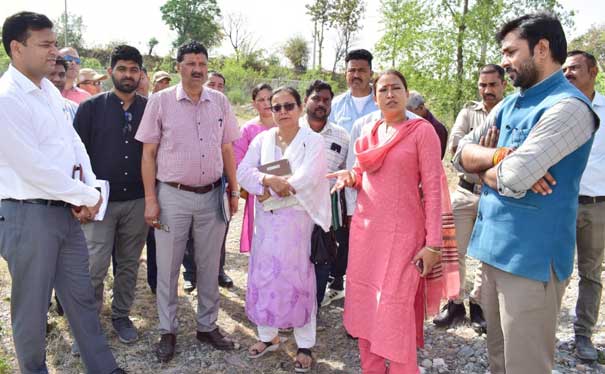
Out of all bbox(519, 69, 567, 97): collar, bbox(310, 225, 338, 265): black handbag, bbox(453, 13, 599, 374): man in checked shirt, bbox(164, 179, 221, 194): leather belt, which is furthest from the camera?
bbox(164, 179, 221, 194): leather belt

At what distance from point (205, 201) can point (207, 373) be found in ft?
3.93

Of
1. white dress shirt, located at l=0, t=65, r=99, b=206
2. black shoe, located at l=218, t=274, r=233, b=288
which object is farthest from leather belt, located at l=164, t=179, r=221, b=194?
black shoe, located at l=218, t=274, r=233, b=288

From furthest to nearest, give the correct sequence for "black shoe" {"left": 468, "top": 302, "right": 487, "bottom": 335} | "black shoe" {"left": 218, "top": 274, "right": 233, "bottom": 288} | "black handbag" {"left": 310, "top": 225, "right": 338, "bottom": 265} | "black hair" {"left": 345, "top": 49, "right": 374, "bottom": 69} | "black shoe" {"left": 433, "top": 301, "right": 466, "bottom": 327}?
"black shoe" {"left": 218, "top": 274, "right": 233, "bottom": 288}, "black hair" {"left": 345, "top": 49, "right": 374, "bottom": 69}, "black shoe" {"left": 433, "top": 301, "right": 466, "bottom": 327}, "black shoe" {"left": 468, "top": 302, "right": 487, "bottom": 335}, "black handbag" {"left": 310, "top": 225, "right": 338, "bottom": 265}

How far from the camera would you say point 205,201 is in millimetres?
3457

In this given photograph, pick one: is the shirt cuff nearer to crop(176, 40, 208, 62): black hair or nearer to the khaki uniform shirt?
the khaki uniform shirt

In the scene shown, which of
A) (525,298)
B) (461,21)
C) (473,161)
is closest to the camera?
(525,298)

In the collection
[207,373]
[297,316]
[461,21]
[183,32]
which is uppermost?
[183,32]

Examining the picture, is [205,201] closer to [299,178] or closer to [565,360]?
[299,178]

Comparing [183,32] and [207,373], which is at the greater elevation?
[183,32]

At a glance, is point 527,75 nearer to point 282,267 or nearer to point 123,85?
point 282,267

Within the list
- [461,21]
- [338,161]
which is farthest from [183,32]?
[338,161]

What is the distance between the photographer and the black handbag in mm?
3244

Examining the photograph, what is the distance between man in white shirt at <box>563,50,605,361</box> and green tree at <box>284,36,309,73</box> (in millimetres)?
40957

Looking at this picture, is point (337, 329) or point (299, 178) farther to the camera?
point (337, 329)
